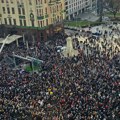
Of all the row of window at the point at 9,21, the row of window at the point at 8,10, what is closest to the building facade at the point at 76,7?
the row of window at the point at 9,21

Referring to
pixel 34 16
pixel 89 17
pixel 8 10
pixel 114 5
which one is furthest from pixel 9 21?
pixel 114 5

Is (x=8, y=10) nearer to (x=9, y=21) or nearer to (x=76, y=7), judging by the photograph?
(x=9, y=21)

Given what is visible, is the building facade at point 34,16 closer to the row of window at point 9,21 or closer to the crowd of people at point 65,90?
the row of window at point 9,21

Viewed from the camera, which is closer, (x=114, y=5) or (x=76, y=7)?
(x=114, y=5)

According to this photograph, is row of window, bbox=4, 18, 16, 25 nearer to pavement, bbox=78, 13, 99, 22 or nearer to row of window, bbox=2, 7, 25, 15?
row of window, bbox=2, 7, 25, 15

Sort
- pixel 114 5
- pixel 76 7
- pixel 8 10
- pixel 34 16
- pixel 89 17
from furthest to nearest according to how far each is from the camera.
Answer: pixel 76 7 < pixel 89 17 < pixel 114 5 < pixel 8 10 < pixel 34 16

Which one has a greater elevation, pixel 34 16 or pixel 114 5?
pixel 34 16
